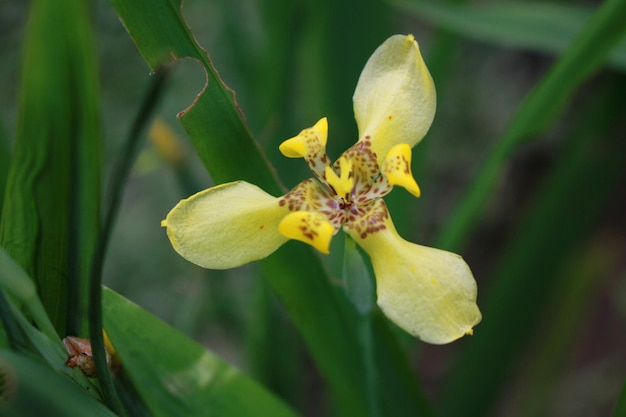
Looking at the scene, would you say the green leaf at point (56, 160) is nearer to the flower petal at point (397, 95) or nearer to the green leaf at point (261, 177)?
the green leaf at point (261, 177)

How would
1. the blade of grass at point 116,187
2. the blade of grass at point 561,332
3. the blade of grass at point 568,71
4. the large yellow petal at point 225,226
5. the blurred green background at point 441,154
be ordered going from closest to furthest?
the blade of grass at point 116,187 → the large yellow petal at point 225,226 → the blade of grass at point 568,71 → the blurred green background at point 441,154 → the blade of grass at point 561,332

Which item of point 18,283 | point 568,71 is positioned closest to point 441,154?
point 568,71

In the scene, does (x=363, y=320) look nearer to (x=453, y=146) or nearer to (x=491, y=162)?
(x=491, y=162)

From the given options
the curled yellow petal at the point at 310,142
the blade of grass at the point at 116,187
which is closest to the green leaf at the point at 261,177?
the curled yellow petal at the point at 310,142

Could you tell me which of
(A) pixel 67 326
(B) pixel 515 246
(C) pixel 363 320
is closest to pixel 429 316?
(C) pixel 363 320

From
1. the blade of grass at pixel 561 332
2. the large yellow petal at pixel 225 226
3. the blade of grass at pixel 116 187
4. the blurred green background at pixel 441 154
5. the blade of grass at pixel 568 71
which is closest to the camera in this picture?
the blade of grass at pixel 116 187

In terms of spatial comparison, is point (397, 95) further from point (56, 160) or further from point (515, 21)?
point (515, 21)
